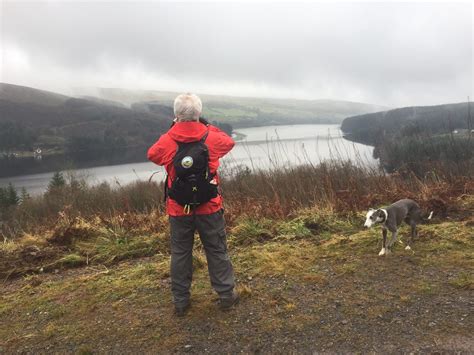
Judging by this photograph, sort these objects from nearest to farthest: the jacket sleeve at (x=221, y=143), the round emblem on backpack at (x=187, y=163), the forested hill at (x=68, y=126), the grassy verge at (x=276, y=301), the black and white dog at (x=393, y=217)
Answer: the grassy verge at (x=276, y=301), the round emblem on backpack at (x=187, y=163), the jacket sleeve at (x=221, y=143), the black and white dog at (x=393, y=217), the forested hill at (x=68, y=126)

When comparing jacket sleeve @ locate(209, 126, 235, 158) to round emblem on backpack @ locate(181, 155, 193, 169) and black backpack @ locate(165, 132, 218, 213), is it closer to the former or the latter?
black backpack @ locate(165, 132, 218, 213)

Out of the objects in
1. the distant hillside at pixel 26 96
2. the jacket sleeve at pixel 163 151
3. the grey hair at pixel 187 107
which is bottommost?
the jacket sleeve at pixel 163 151

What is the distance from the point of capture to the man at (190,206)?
3.22 m

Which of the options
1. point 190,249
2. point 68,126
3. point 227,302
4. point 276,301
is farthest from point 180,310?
point 68,126

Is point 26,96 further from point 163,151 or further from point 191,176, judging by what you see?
point 191,176

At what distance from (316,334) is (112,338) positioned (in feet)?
5.52

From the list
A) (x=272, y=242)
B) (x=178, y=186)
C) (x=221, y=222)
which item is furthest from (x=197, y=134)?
(x=272, y=242)

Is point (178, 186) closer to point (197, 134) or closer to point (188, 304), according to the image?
point (197, 134)

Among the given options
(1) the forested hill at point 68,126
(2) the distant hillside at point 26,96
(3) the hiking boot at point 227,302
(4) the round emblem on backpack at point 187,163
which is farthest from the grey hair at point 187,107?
(2) the distant hillside at point 26,96

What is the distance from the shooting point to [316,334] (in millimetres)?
2904

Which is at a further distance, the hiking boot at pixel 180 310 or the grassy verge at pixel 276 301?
the hiking boot at pixel 180 310

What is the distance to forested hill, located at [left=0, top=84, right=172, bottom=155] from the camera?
344 ft

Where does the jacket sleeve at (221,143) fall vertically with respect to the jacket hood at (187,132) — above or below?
below

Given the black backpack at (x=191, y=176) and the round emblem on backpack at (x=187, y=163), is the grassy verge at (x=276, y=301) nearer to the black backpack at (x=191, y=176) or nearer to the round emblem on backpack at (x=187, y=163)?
the black backpack at (x=191, y=176)
